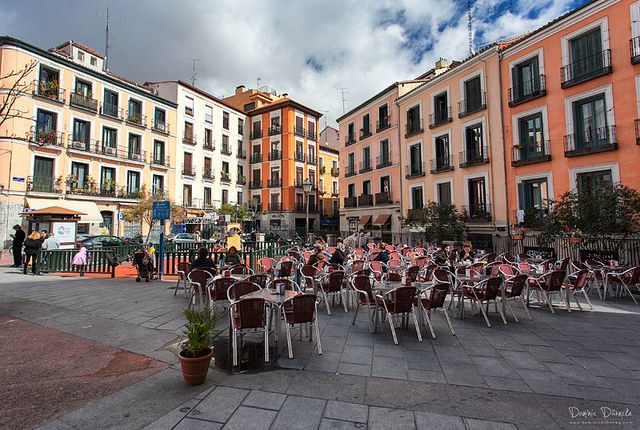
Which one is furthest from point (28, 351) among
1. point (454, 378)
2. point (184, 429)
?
point (454, 378)

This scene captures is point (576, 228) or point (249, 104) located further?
point (249, 104)

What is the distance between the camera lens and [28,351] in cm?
460

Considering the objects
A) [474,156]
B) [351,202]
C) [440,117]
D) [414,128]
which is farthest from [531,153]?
[351,202]

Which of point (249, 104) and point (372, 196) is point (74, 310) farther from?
point (249, 104)

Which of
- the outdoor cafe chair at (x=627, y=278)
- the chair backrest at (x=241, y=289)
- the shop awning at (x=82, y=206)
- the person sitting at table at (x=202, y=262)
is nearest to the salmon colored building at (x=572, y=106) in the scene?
the outdoor cafe chair at (x=627, y=278)

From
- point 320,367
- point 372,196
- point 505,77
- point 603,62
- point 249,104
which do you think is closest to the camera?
point 320,367

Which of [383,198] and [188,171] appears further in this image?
[188,171]

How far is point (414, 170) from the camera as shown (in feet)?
78.1

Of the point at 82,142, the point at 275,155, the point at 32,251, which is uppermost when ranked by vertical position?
the point at 275,155

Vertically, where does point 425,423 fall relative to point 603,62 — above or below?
below

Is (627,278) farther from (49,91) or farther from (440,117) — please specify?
(49,91)

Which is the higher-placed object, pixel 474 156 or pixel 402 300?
pixel 474 156

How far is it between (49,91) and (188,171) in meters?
12.9

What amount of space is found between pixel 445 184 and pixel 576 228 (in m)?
10.8
